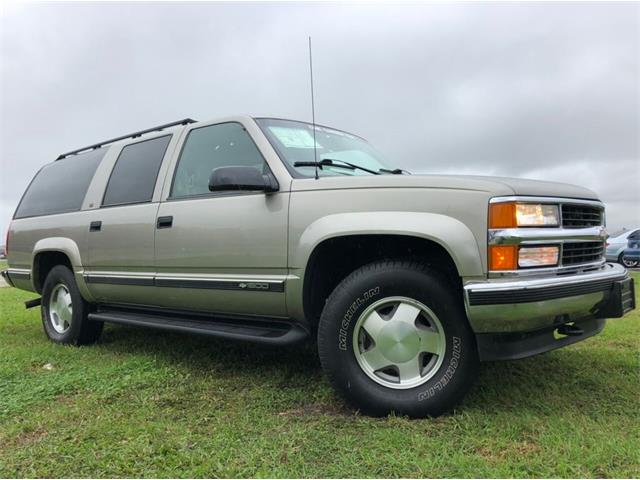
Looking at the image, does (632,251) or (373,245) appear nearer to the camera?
(373,245)

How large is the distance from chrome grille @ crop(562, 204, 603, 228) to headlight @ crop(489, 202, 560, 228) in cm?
24

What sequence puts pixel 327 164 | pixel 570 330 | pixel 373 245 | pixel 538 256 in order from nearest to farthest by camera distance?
pixel 538 256 < pixel 570 330 < pixel 373 245 < pixel 327 164

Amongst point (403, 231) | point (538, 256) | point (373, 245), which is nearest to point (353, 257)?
point (373, 245)

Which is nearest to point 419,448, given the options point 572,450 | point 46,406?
point 572,450

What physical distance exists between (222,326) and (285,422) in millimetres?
1035

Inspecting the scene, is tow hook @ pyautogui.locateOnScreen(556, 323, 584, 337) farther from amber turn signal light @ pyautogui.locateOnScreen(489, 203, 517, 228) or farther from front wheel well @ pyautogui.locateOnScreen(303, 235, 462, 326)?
amber turn signal light @ pyautogui.locateOnScreen(489, 203, 517, 228)

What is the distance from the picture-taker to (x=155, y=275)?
4066 millimetres

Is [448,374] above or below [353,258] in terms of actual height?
below

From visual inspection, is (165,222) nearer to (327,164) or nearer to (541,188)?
(327,164)

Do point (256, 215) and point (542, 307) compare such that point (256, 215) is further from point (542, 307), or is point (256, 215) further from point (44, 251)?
point (44, 251)

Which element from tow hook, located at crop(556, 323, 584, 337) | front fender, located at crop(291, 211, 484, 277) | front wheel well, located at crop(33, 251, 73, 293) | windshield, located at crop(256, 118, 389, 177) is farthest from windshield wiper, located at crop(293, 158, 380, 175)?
front wheel well, located at crop(33, 251, 73, 293)

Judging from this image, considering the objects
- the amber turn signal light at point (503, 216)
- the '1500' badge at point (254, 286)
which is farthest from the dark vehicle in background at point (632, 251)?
the '1500' badge at point (254, 286)

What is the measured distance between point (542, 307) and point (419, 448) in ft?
3.04

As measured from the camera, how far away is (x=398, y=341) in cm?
290
